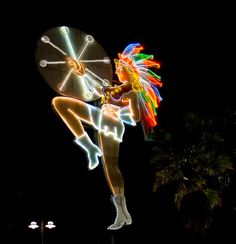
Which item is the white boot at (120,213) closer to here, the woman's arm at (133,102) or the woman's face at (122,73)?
the woman's arm at (133,102)

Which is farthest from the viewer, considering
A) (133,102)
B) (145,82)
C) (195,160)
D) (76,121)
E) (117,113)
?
(195,160)

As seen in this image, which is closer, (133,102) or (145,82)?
(133,102)

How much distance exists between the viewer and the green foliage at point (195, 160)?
11.7m

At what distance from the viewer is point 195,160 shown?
1191 cm

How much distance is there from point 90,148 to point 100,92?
1494mm

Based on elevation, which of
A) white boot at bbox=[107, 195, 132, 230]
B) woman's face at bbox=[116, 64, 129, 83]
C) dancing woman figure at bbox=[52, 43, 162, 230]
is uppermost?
woman's face at bbox=[116, 64, 129, 83]

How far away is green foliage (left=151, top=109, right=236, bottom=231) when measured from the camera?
1166 centimetres

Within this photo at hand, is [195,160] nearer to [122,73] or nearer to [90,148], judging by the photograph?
[122,73]

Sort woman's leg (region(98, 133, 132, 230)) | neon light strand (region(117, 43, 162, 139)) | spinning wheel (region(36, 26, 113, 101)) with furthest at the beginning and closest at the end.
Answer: neon light strand (region(117, 43, 162, 139)), spinning wheel (region(36, 26, 113, 101)), woman's leg (region(98, 133, 132, 230))

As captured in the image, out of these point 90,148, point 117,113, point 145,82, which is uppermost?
point 145,82

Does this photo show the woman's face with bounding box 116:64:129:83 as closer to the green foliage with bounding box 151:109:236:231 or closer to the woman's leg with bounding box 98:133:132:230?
the woman's leg with bounding box 98:133:132:230

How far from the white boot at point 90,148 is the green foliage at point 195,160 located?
302cm

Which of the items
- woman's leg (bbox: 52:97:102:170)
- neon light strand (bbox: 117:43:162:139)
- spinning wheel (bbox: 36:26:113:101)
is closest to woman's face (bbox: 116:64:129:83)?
neon light strand (bbox: 117:43:162:139)

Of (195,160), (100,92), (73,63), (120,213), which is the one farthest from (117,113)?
(195,160)
